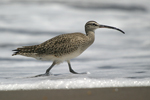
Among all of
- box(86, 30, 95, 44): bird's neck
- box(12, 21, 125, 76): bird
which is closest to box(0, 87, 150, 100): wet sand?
box(12, 21, 125, 76): bird

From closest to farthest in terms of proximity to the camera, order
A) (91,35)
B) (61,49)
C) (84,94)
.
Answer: (84,94) < (61,49) < (91,35)

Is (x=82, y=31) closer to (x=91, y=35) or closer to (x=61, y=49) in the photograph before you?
(x=91, y=35)

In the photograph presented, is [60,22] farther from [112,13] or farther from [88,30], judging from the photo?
[88,30]

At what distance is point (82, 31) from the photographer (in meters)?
16.8

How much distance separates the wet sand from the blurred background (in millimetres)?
1080

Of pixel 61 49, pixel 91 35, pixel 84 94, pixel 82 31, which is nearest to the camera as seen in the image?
pixel 84 94

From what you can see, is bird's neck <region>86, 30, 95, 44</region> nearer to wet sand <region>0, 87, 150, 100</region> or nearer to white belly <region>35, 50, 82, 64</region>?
white belly <region>35, 50, 82, 64</region>

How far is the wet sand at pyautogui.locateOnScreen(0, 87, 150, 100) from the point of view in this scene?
524 cm

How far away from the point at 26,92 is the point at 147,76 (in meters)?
2.83

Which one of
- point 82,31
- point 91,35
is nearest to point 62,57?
point 91,35

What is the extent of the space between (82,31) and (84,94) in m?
11.4

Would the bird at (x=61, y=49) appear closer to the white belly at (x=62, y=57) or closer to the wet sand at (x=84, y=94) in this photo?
the white belly at (x=62, y=57)

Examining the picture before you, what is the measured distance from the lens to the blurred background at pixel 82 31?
9039mm

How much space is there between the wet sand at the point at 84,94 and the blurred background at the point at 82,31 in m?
1.08
